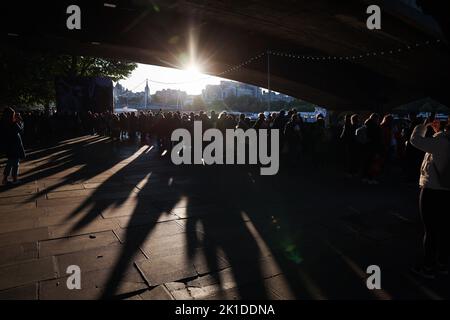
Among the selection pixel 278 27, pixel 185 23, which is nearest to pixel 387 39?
pixel 278 27

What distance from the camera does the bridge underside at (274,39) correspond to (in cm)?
1421

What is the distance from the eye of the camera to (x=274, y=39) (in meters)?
20.3

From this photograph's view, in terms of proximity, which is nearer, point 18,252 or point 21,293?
point 21,293

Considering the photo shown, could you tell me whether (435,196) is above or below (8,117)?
below

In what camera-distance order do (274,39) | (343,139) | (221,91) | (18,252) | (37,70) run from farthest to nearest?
(221,91) < (37,70) < (274,39) < (343,139) < (18,252)

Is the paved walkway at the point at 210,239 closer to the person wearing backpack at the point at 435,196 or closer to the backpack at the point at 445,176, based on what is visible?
the person wearing backpack at the point at 435,196

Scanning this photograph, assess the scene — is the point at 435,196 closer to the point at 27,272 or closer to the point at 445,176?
the point at 445,176

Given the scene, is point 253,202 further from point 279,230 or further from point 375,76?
Result: point 375,76

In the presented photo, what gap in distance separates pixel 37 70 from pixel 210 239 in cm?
2584

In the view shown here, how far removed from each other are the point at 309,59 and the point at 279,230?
2002cm

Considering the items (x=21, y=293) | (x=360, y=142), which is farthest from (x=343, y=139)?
(x=21, y=293)

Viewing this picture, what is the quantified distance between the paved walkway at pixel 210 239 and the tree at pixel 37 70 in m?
18.2

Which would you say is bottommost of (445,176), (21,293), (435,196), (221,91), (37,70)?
(21,293)

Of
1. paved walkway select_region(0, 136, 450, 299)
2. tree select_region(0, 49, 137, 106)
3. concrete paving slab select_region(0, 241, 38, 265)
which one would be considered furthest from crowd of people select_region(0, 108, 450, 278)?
concrete paving slab select_region(0, 241, 38, 265)
